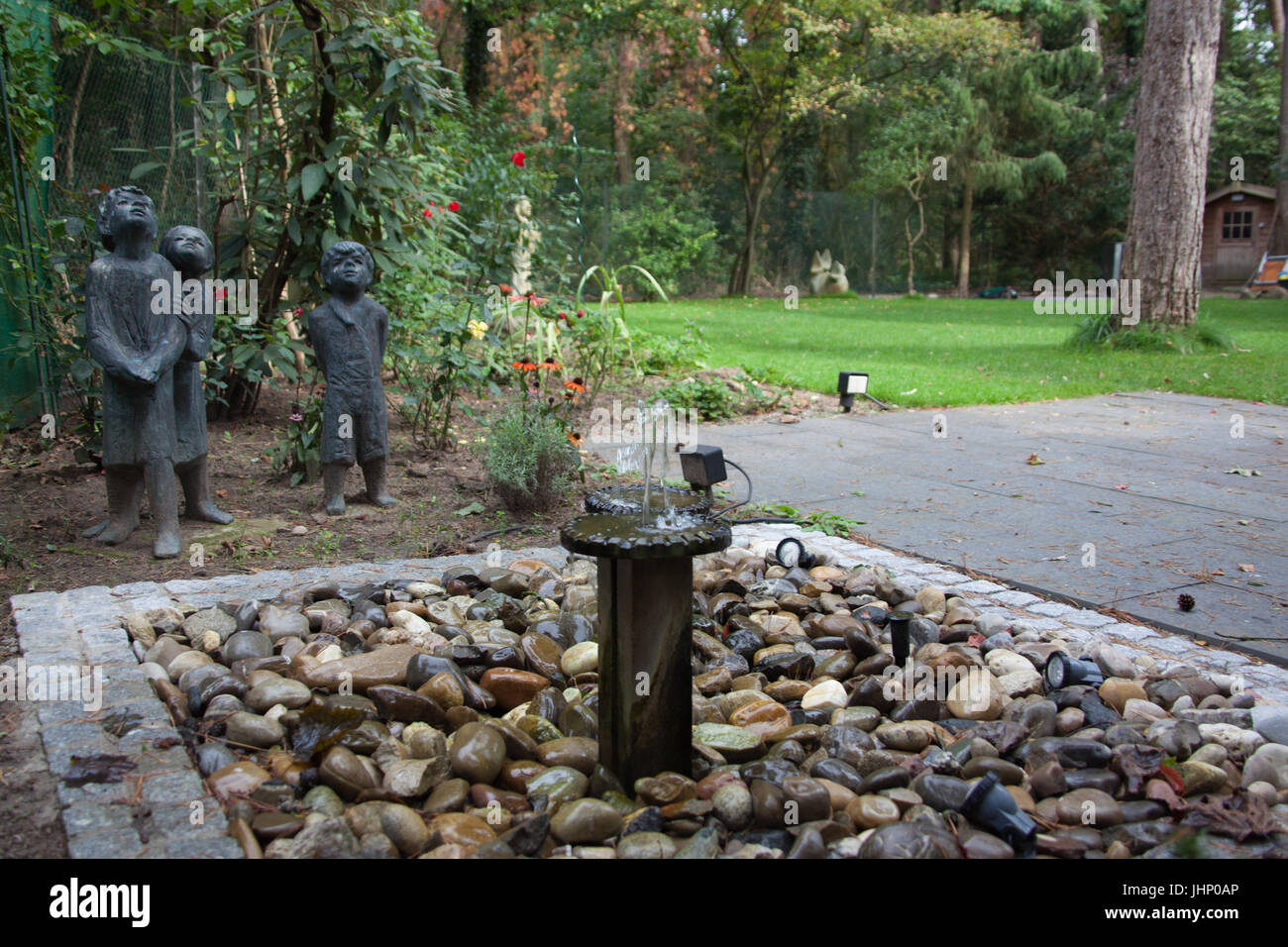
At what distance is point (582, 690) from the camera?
2953 mm

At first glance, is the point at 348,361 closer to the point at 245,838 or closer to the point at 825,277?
the point at 245,838

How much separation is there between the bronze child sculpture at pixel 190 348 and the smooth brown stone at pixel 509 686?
2.01 metres

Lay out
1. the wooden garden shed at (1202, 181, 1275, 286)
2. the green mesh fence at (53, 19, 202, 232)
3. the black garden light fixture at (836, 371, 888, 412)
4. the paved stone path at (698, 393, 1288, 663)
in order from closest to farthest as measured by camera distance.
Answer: the paved stone path at (698, 393, 1288, 663) → the green mesh fence at (53, 19, 202, 232) → the black garden light fixture at (836, 371, 888, 412) → the wooden garden shed at (1202, 181, 1275, 286)

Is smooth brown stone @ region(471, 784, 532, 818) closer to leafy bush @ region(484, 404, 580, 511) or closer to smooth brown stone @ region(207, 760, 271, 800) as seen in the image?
smooth brown stone @ region(207, 760, 271, 800)

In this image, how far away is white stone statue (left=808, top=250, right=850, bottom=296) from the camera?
24.1 metres

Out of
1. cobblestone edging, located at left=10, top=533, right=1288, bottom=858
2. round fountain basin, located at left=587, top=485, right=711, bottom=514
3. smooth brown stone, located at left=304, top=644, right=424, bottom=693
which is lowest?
smooth brown stone, located at left=304, top=644, right=424, bottom=693

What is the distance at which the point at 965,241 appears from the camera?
2309cm

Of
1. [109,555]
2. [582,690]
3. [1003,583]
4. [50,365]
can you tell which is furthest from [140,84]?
[1003,583]

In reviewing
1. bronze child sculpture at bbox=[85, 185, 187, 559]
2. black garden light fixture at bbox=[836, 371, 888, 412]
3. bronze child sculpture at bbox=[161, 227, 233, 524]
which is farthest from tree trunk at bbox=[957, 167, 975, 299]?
bronze child sculpture at bbox=[85, 185, 187, 559]

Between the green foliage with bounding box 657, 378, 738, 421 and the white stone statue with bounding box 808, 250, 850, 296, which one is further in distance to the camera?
the white stone statue with bounding box 808, 250, 850, 296

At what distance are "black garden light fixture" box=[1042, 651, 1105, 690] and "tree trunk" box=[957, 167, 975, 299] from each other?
21.4 metres

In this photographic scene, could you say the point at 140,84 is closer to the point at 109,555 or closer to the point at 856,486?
the point at 109,555
